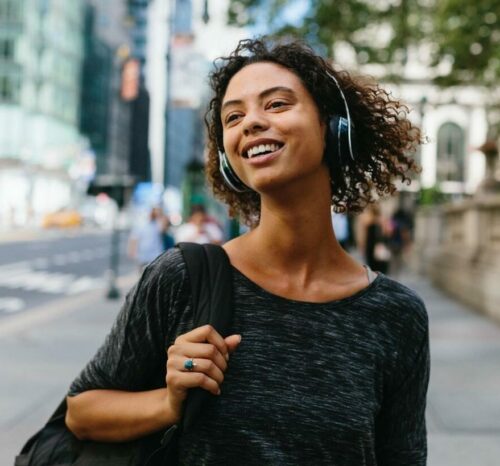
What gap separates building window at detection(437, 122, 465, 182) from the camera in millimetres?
56969

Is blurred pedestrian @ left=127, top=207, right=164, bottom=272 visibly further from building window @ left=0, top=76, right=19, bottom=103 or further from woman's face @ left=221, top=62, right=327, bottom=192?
building window @ left=0, top=76, right=19, bottom=103

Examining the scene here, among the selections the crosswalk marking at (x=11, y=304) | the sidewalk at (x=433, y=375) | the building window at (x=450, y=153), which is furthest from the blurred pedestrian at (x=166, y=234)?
the building window at (x=450, y=153)

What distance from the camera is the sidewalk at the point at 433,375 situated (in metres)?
5.65

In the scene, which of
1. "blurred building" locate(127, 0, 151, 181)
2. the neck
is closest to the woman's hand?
the neck

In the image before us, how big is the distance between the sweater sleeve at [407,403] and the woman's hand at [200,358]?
429 millimetres

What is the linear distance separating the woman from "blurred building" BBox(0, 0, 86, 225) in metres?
66.0

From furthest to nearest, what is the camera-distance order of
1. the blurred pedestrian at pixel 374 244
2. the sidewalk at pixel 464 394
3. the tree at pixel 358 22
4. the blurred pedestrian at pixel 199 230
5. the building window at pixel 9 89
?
the building window at pixel 9 89, the tree at pixel 358 22, the blurred pedestrian at pixel 374 244, the blurred pedestrian at pixel 199 230, the sidewalk at pixel 464 394

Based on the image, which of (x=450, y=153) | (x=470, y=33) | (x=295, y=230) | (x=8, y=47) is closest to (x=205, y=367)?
(x=295, y=230)

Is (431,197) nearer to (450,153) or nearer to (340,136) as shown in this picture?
(340,136)

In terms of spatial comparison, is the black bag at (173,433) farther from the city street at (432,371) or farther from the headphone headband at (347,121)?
the city street at (432,371)

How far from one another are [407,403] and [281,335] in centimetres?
35

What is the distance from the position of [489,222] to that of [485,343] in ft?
17.4

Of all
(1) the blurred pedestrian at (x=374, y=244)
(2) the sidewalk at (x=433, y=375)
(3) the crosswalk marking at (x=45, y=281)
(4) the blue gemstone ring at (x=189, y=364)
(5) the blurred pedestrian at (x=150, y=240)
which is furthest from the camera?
(3) the crosswalk marking at (x=45, y=281)

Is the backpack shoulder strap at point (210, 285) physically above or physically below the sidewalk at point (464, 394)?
above
